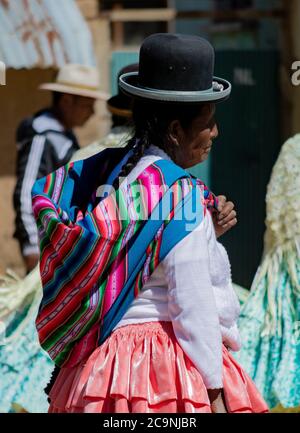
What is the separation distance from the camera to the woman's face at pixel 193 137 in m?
2.71

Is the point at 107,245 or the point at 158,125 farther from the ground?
the point at 158,125

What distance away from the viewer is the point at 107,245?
8.58 ft

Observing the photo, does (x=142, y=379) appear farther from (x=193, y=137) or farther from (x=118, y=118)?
(x=118, y=118)

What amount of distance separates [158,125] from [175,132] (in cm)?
5

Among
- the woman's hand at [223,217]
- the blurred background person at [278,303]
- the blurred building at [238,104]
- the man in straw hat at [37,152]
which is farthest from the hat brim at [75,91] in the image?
the woman's hand at [223,217]

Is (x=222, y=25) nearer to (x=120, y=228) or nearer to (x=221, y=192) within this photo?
(x=221, y=192)

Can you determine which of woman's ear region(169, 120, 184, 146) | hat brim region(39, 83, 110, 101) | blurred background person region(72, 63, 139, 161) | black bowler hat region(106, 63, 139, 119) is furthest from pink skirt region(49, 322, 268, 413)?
hat brim region(39, 83, 110, 101)

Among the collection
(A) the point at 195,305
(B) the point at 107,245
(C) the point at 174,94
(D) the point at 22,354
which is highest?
(C) the point at 174,94

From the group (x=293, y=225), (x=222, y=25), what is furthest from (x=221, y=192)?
(x=293, y=225)

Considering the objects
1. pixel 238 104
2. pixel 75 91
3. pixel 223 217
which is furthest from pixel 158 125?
pixel 238 104

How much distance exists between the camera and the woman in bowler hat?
2578 mm

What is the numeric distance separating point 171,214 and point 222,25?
23.1 feet

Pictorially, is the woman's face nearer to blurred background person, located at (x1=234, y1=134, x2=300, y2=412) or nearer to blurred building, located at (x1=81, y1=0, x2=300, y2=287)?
blurred background person, located at (x1=234, y1=134, x2=300, y2=412)

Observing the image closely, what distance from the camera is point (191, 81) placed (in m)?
2.68
